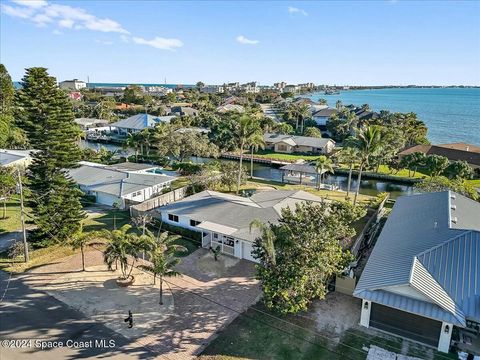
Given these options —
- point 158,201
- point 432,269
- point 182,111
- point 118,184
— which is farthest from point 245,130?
point 182,111

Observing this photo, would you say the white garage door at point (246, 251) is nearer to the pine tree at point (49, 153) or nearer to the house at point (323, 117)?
the pine tree at point (49, 153)

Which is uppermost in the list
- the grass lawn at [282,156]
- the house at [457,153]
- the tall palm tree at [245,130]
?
the tall palm tree at [245,130]

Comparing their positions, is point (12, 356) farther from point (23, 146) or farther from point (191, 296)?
point (23, 146)

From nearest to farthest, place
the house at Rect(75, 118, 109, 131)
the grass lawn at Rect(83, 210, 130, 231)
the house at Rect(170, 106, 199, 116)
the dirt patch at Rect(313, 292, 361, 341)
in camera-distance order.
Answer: the dirt patch at Rect(313, 292, 361, 341)
the grass lawn at Rect(83, 210, 130, 231)
the house at Rect(75, 118, 109, 131)
the house at Rect(170, 106, 199, 116)

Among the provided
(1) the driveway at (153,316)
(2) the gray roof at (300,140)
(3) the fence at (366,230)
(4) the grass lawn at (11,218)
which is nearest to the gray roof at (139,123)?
(2) the gray roof at (300,140)

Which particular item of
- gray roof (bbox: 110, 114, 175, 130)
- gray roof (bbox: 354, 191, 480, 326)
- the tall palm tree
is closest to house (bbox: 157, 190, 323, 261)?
gray roof (bbox: 354, 191, 480, 326)

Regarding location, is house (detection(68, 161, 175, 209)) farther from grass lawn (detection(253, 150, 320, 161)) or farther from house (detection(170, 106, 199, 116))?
house (detection(170, 106, 199, 116))

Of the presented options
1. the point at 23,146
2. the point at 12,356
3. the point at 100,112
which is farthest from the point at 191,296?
the point at 100,112
